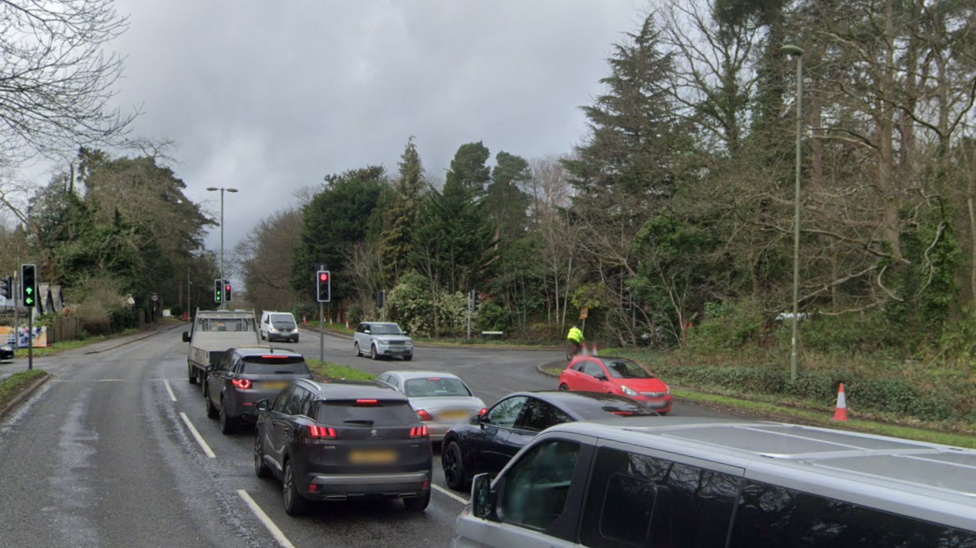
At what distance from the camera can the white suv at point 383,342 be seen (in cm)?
3547

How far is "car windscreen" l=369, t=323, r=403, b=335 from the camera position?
3725cm

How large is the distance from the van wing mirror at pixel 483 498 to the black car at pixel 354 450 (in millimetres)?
3775

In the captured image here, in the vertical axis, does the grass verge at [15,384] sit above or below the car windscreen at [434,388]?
below

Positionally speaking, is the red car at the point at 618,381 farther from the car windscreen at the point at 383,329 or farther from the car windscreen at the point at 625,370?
the car windscreen at the point at 383,329

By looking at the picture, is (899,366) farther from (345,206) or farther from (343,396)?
(345,206)

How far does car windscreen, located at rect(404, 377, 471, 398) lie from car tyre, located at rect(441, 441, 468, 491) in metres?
2.73

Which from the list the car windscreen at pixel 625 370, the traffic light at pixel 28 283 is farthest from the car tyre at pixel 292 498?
the traffic light at pixel 28 283

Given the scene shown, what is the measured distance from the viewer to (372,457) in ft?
27.5

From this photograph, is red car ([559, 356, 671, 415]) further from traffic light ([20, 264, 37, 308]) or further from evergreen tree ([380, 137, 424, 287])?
evergreen tree ([380, 137, 424, 287])

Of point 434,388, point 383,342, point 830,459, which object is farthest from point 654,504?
point 383,342

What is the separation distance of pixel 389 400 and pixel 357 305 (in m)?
59.6

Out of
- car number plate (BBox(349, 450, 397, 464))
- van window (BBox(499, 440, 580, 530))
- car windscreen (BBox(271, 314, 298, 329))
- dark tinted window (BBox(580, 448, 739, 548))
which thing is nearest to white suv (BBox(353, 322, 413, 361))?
car windscreen (BBox(271, 314, 298, 329))

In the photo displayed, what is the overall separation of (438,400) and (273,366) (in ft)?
11.5

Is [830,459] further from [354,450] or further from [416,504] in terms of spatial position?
[416,504]
